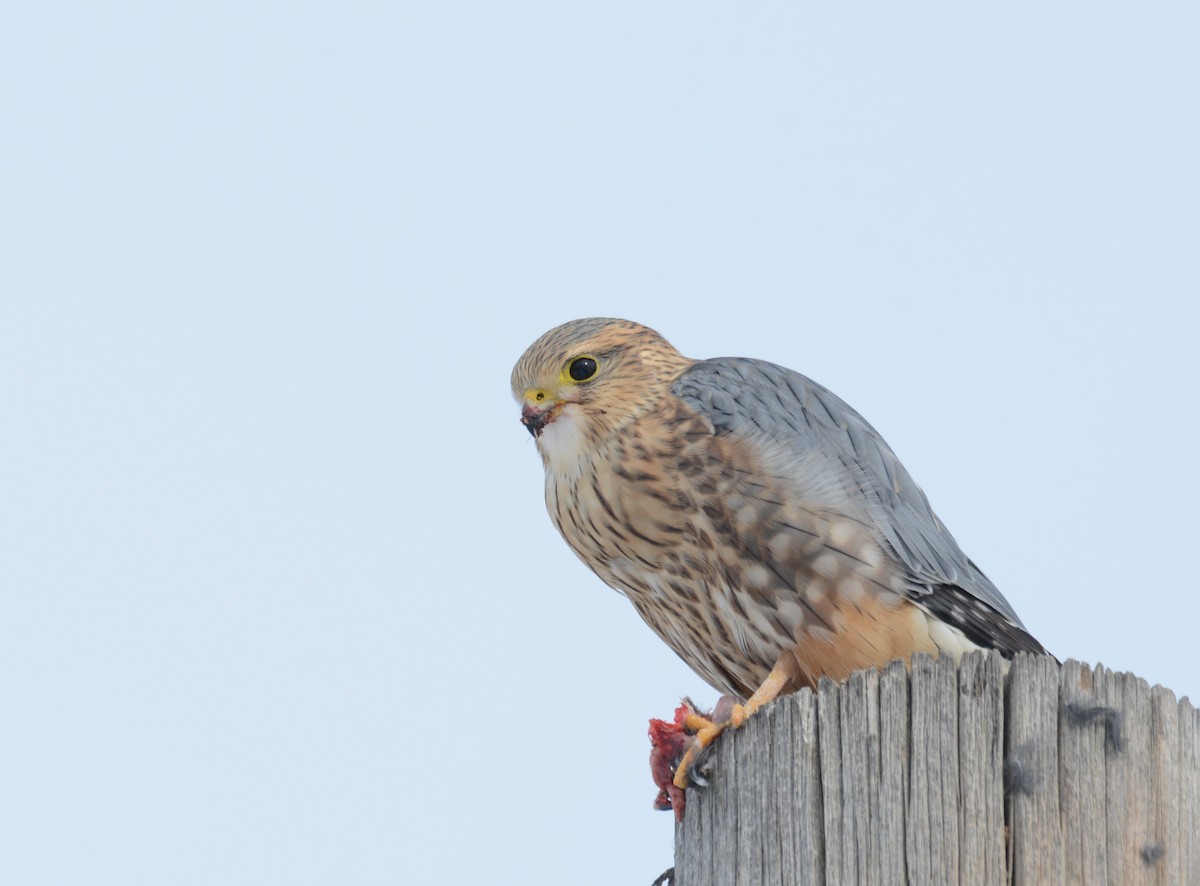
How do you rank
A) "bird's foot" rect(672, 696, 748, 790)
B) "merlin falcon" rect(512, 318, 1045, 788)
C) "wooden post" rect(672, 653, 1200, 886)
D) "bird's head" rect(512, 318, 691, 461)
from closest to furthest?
"wooden post" rect(672, 653, 1200, 886), "bird's foot" rect(672, 696, 748, 790), "merlin falcon" rect(512, 318, 1045, 788), "bird's head" rect(512, 318, 691, 461)

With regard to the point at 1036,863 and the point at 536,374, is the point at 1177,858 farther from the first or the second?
the point at 536,374

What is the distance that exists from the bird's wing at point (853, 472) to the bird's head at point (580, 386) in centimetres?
16

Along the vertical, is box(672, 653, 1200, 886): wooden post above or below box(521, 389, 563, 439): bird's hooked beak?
below

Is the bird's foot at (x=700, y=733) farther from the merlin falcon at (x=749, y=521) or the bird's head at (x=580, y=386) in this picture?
the bird's head at (x=580, y=386)

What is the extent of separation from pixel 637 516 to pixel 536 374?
1.88 ft

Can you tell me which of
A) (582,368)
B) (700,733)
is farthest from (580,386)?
(700,733)

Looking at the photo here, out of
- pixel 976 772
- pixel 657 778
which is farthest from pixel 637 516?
pixel 976 772

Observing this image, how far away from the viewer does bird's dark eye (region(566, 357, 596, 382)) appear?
391 centimetres

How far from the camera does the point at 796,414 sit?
11.9 ft

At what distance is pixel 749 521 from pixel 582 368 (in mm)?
792

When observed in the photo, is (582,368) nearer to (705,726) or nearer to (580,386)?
(580,386)

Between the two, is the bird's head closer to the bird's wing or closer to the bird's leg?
the bird's wing

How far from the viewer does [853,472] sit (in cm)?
354

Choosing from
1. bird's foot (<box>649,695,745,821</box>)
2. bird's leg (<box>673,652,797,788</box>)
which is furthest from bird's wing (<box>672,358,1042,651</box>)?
bird's foot (<box>649,695,745,821</box>)
